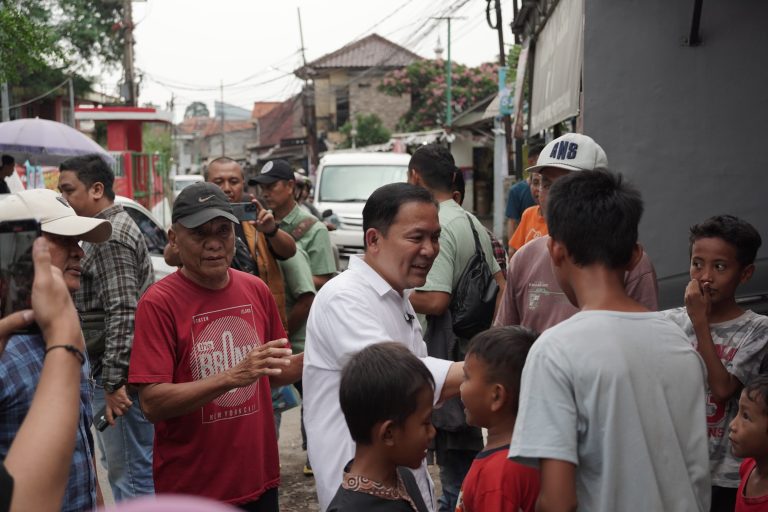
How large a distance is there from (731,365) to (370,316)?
150 cm

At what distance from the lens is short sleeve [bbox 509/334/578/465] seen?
7.30 ft

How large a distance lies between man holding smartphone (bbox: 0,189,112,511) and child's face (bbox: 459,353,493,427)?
115 cm

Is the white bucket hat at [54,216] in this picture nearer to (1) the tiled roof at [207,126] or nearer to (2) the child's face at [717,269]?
(2) the child's face at [717,269]

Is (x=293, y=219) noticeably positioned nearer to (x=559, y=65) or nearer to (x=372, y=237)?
(x=372, y=237)

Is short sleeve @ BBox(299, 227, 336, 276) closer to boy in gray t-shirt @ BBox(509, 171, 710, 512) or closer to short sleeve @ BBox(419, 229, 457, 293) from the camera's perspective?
short sleeve @ BBox(419, 229, 457, 293)

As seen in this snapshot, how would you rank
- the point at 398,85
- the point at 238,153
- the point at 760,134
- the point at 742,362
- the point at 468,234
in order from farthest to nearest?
1. the point at 238,153
2. the point at 398,85
3. the point at 760,134
4. the point at 468,234
5. the point at 742,362

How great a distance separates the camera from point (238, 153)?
290 feet

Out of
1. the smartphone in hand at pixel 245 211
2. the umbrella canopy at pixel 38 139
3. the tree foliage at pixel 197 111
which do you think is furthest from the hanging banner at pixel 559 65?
the tree foliage at pixel 197 111

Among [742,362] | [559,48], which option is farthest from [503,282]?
[559,48]

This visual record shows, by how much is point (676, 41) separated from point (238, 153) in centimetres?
8429

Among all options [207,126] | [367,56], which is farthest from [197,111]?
[367,56]

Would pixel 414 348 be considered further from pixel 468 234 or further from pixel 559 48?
pixel 559 48

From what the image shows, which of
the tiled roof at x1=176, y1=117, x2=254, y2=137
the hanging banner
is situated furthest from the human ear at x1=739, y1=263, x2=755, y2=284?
the tiled roof at x1=176, y1=117, x2=254, y2=137

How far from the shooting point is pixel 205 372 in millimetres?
3527
